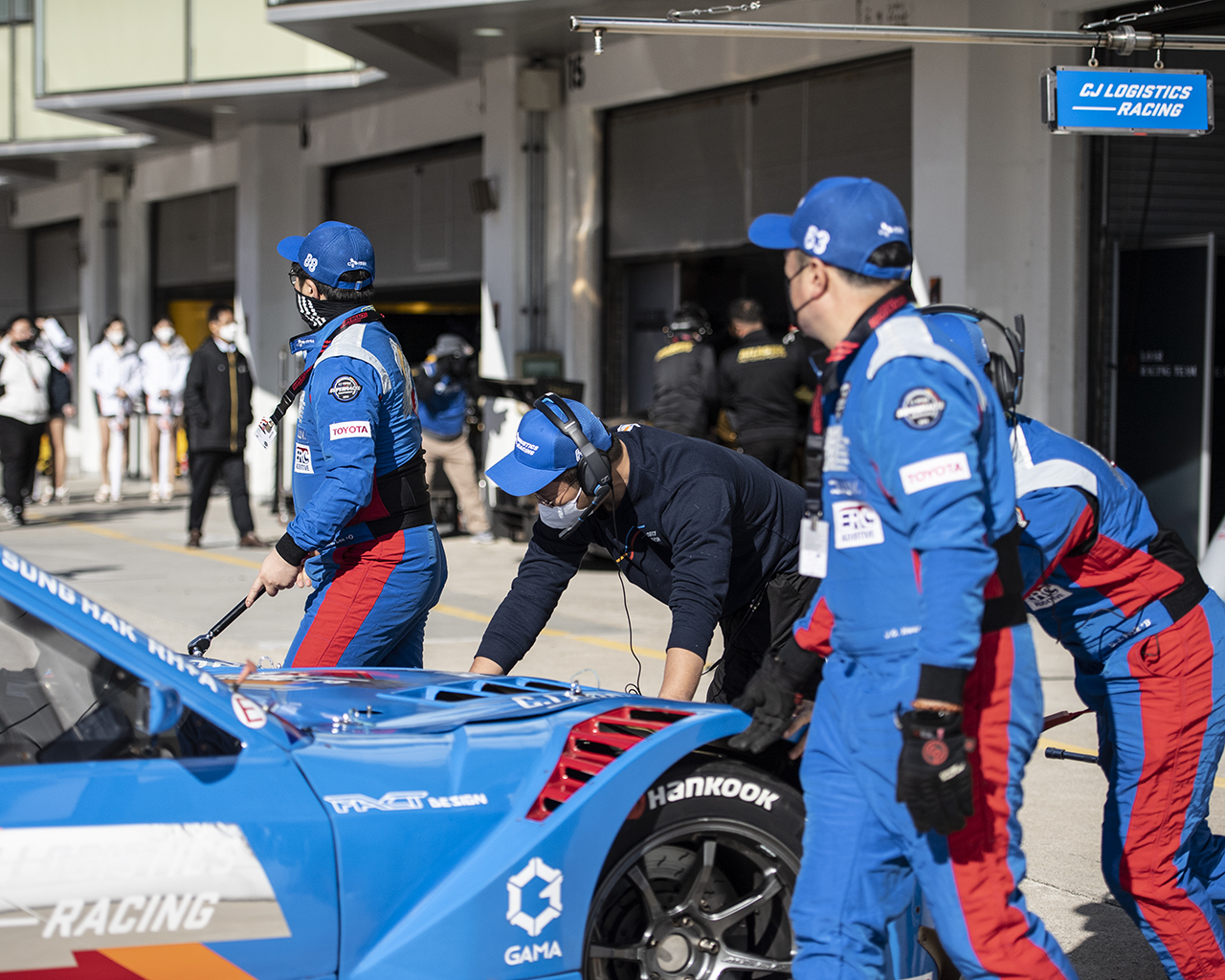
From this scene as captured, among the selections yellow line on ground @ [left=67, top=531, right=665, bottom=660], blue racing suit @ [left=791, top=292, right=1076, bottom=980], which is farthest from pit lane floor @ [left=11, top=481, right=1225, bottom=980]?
blue racing suit @ [left=791, top=292, right=1076, bottom=980]

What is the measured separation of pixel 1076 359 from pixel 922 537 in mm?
8298

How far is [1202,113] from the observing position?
288 inches

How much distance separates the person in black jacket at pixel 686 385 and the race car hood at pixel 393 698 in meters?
7.64

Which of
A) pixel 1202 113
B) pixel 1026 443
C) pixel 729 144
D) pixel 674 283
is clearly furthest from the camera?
pixel 674 283

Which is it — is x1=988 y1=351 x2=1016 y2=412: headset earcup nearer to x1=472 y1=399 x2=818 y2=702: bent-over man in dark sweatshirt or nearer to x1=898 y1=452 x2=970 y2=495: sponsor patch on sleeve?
x1=898 y1=452 x2=970 y2=495: sponsor patch on sleeve

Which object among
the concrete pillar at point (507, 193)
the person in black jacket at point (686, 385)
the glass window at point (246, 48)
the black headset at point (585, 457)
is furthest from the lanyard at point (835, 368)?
the glass window at point (246, 48)

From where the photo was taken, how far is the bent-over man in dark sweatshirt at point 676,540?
3598 mm

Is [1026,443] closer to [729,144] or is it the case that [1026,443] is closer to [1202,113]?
[1202,113]

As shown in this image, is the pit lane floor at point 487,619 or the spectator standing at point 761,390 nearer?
the pit lane floor at point 487,619

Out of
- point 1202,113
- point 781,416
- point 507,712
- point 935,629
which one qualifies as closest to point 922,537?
point 935,629

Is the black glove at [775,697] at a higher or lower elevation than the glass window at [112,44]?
lower

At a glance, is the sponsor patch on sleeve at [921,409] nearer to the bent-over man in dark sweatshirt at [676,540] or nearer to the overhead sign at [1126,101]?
the bent-over man in dark sweatshirt at [676,540]

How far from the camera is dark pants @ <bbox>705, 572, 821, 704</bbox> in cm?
389

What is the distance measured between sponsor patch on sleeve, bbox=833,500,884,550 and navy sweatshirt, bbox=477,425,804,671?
899mm
